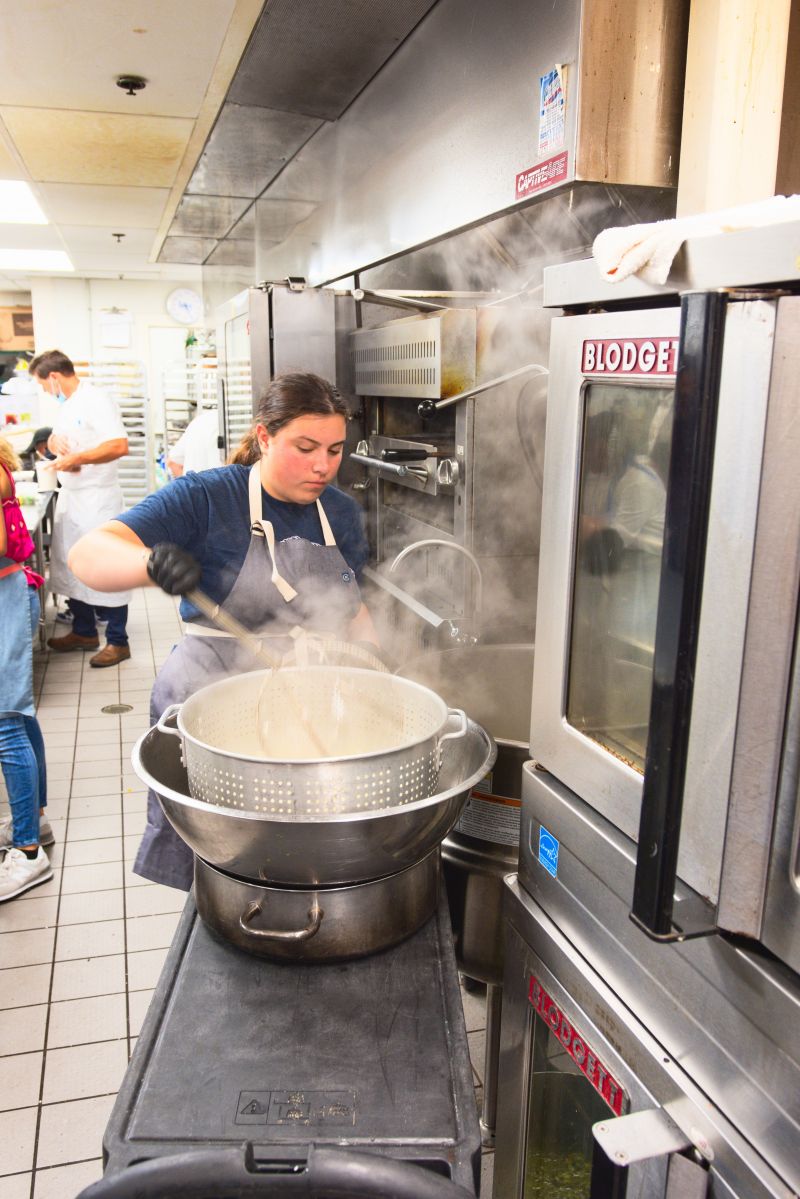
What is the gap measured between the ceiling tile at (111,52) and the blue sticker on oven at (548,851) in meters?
2.76

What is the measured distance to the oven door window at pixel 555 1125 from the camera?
127 centimetres

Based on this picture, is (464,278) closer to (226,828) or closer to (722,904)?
(226,828)

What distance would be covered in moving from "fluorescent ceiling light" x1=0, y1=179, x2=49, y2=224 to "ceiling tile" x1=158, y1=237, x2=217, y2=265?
1060 millimetres

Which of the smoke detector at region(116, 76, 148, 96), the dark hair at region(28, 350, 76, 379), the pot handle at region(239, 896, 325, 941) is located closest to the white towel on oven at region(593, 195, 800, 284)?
the pot handle at region(239, 896, 325, 941)

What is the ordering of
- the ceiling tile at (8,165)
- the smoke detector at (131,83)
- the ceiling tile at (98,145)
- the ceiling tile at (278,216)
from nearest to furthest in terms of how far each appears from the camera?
the smoke detector at (131,83) < the ceiling tile at (98,145) < the ceiling tile at (278,216) < the ceiling tile at (8,165)

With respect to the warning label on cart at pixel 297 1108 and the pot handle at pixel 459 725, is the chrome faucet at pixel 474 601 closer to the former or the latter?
the pot handle at pixel 459 725

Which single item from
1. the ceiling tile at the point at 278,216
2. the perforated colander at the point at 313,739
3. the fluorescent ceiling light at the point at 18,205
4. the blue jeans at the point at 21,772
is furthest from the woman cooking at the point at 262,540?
the fluorescent ceiling light at the point at 18,205

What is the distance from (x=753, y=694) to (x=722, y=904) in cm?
21

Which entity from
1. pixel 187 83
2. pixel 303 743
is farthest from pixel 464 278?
pixel 303 743

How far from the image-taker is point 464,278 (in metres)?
2.95

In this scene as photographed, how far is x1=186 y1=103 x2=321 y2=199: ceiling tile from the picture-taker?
3.64 meters

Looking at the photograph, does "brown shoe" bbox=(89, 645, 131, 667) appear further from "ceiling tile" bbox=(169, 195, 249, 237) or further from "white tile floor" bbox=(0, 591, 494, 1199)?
"ceiling tile" bbox=(169, 195, 249, 237)

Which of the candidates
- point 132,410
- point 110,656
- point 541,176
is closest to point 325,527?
point 541,176

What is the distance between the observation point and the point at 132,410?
11141mm
